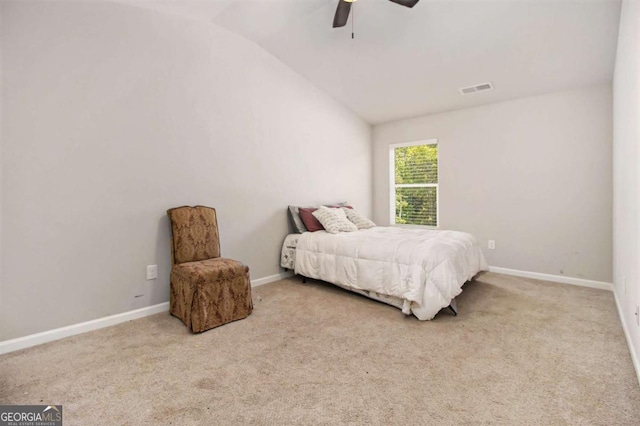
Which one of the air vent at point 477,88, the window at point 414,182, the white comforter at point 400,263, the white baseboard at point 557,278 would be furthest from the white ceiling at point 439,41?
the white baseboard at point 557,278

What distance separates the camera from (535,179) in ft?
12.5

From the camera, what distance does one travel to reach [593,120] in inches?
136

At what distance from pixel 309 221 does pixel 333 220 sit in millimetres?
312

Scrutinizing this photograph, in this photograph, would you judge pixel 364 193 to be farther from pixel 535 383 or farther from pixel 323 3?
pixel 535 383

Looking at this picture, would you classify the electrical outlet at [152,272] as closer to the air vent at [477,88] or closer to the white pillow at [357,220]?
the white pillow at [357,220]

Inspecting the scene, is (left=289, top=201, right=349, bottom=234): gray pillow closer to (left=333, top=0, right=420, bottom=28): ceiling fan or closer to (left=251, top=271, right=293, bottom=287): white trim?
(left=251, top=271, right=293, bottom=287): white trim

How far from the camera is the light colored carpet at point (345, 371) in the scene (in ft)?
4.82

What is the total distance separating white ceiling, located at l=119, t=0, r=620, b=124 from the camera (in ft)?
8.59

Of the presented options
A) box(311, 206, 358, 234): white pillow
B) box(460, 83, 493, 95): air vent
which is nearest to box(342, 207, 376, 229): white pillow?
box(311, 206, 358, 234): white pillow

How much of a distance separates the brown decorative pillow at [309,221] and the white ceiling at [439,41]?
1.86m

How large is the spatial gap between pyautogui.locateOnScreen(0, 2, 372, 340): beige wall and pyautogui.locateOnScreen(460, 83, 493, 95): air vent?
7.69ft

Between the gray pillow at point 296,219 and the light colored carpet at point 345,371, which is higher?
the gray pillow at point 296,219

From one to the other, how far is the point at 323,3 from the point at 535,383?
3326 millimetres

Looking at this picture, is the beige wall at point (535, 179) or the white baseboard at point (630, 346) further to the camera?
the beige wall at point (535, 179)
